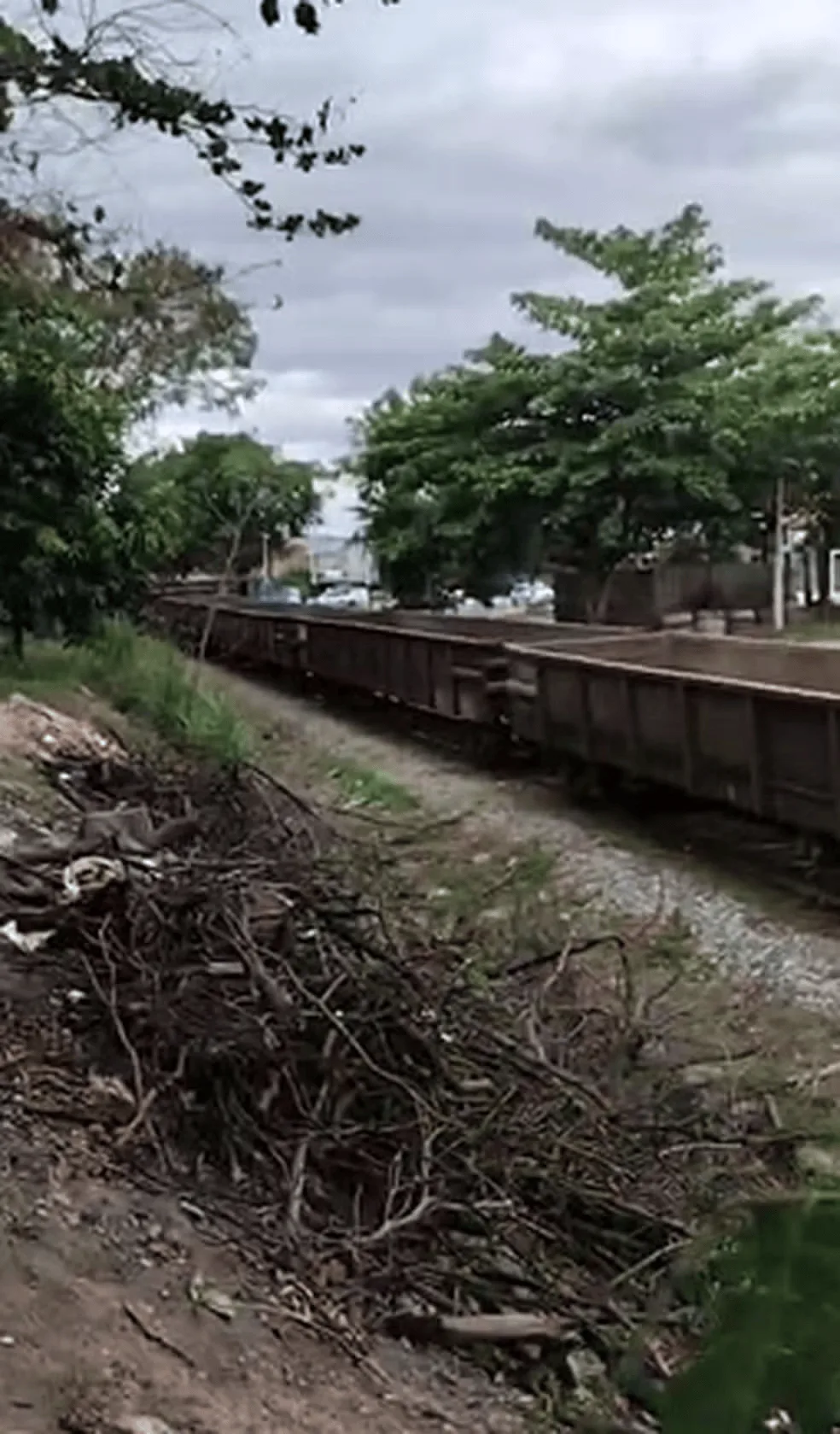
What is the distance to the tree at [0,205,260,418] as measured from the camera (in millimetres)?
7867

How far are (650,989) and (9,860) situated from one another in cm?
261

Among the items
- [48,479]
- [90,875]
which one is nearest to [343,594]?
[48,479]

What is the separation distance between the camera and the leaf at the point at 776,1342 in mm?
1010

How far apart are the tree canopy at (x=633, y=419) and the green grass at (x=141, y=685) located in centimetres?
785

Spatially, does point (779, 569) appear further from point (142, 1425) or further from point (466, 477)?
point (142, 1425)

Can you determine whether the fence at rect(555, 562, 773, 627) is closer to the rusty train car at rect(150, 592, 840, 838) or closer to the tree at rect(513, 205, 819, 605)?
the tree at rect(513, 205, 819, 605)

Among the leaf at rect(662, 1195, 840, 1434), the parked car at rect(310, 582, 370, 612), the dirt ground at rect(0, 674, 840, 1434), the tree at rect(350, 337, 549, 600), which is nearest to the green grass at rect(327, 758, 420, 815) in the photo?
the dirt ground at rect(0, 674, 840, 1434)

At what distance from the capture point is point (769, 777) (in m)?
8.12

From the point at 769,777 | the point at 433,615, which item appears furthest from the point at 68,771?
the point at 433,615

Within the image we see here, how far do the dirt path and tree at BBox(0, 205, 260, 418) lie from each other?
3.95 meters

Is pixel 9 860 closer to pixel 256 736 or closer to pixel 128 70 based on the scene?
pixel 128 70

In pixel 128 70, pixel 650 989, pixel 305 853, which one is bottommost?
pixel 650 989

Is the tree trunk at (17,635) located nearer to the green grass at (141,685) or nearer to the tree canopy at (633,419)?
the green grass at (141,685)

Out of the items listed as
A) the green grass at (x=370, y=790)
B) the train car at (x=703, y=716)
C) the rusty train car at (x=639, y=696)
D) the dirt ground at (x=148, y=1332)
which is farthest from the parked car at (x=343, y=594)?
the dirt ground at (x=148, y=1332)
